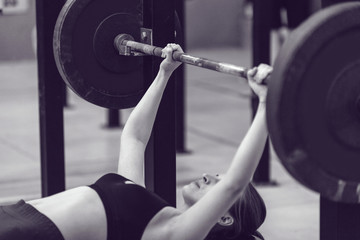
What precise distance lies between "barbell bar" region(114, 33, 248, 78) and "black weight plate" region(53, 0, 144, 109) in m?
0.06

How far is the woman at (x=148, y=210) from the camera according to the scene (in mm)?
2332

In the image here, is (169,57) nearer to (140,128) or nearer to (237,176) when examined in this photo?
(140,128)

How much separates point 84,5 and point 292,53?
139 centimetres

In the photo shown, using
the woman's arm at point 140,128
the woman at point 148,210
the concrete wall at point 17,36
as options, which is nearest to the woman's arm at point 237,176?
the woman at point 148,210

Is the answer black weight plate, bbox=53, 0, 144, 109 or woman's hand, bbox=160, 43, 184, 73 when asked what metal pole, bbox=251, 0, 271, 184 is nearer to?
black weight plate, bbox=53, 0, 144, 109

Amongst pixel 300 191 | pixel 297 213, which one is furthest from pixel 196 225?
pixel 300 191

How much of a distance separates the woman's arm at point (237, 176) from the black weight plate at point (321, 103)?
6.6 inches

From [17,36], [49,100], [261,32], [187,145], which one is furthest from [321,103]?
[17,36]

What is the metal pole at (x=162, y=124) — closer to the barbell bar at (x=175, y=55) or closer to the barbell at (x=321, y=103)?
the barbell bar at (x=175, y=55)

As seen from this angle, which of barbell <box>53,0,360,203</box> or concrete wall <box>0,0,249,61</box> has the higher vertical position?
barbell <box>53,0,360,203</box>

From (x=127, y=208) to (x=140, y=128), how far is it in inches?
17.7

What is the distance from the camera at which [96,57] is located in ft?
10.6

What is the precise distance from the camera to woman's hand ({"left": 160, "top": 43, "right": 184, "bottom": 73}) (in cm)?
279

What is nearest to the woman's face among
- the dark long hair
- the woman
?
the woman
